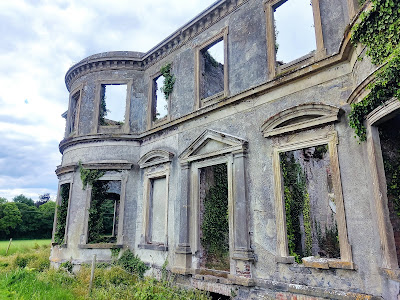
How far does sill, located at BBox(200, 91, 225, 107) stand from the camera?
9016mm

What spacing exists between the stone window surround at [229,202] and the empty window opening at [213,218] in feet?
0.89

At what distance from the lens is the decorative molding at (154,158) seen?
33.2ft

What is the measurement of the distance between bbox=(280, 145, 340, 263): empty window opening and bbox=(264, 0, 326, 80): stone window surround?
336 centimetres

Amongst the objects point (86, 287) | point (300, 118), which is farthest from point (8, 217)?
point (300, 118)

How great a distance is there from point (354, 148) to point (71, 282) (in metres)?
8.89

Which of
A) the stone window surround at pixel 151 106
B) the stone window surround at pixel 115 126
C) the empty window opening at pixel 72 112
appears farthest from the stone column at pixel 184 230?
the empty window opening at pixel 72 112

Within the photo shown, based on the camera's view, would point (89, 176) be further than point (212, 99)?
Yes

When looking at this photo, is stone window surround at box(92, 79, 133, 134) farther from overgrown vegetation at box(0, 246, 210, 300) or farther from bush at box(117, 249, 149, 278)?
overgrown vegetation at box(0, 246, 210, 300)

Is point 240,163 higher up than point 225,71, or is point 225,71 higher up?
point 225,71

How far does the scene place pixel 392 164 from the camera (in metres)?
5.18

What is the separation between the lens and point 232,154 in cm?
798

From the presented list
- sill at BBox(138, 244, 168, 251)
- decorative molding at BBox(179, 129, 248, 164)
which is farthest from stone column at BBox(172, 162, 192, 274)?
sill at BBox(138, 244, 168, 251)

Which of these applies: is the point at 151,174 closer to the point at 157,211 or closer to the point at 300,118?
the point at 157,211

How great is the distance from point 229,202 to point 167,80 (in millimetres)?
5727
